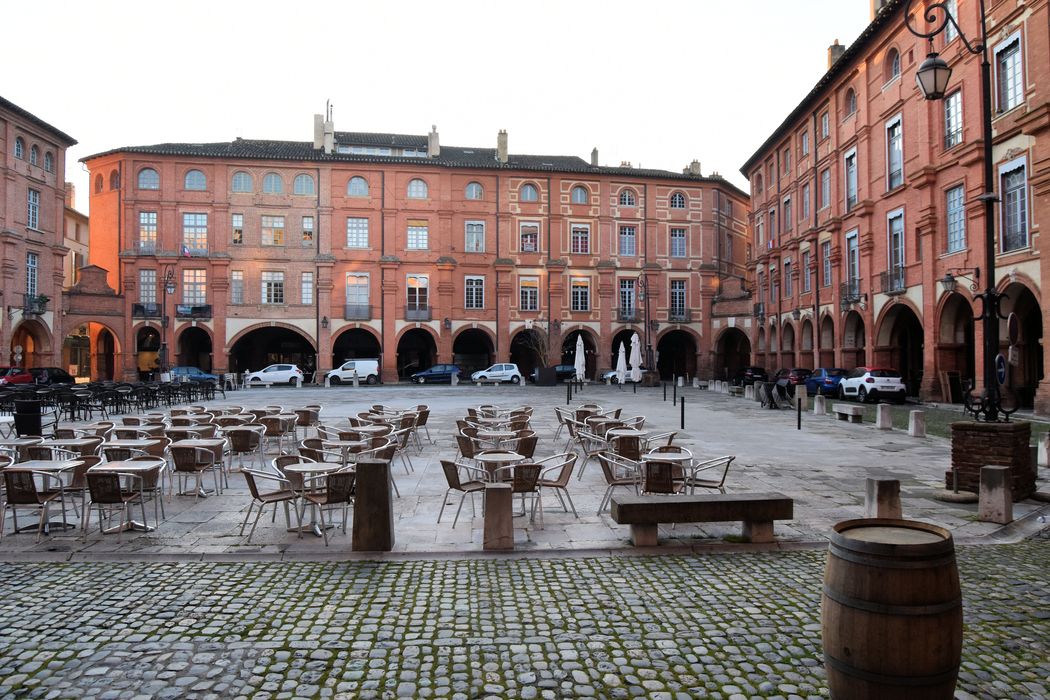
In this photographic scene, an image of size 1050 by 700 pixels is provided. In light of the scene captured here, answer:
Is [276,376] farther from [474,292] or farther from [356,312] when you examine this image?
[474,292]

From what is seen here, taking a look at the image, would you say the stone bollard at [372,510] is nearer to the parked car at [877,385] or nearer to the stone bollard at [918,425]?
the stone bollard at [918,425]

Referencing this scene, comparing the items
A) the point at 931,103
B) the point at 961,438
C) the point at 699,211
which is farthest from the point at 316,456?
the point at 699,211

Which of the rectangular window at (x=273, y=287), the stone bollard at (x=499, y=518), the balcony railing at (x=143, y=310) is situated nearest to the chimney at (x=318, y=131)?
the rectangular window at (x=273, y=287)

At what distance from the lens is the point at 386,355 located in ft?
138

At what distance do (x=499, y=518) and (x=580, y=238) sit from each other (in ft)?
132

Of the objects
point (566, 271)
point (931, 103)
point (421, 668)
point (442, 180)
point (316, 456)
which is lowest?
point (421, 668)

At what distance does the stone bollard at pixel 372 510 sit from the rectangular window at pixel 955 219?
23.1 meters

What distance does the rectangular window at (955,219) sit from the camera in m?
22.5

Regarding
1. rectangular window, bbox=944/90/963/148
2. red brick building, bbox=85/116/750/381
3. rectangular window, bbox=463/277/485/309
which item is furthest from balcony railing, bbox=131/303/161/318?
rectangular window, bbox=944/90/963/148

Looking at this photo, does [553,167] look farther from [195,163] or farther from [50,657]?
[50,657]

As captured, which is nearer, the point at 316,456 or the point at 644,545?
the point at 644,545

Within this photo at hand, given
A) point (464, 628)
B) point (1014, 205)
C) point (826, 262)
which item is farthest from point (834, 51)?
point (464, 628)

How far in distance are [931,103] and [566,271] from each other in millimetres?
24128

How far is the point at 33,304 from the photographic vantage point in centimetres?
3431
